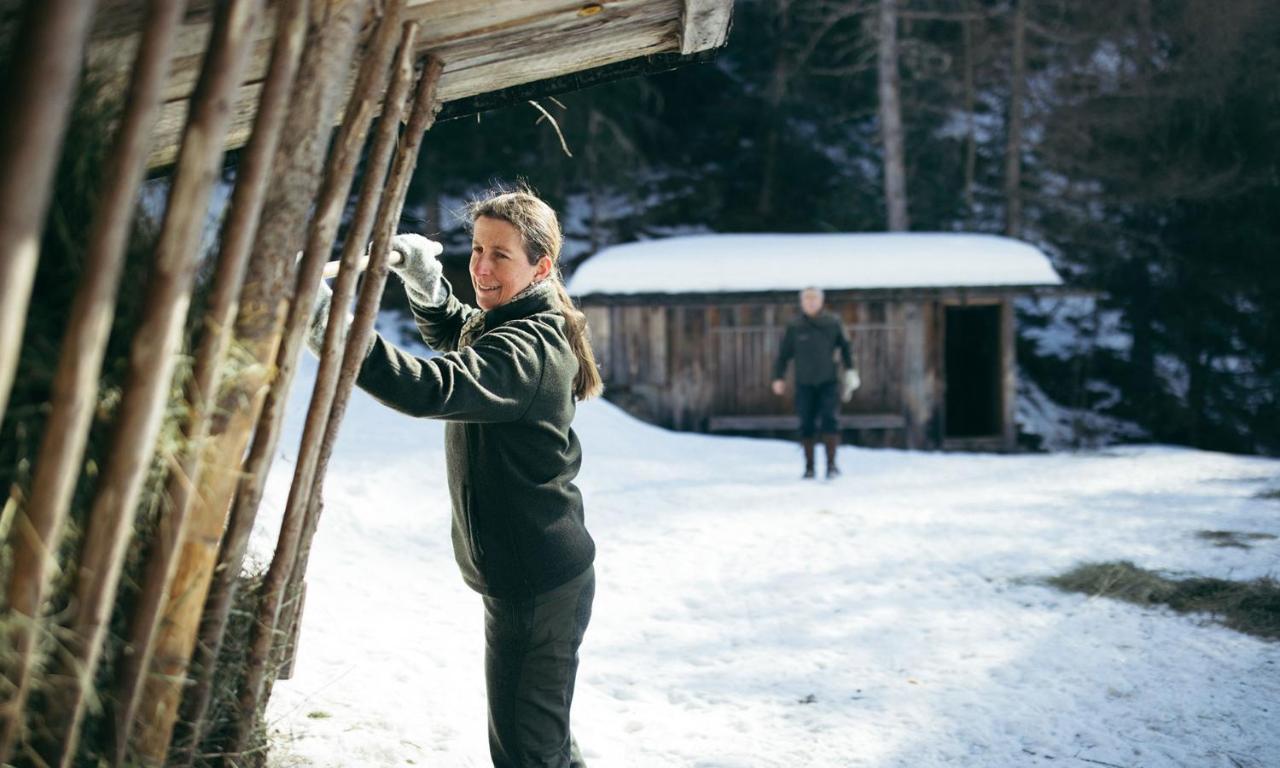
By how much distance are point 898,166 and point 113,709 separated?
65.6 ft

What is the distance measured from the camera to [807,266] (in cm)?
1475

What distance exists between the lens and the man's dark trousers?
33.0 feet

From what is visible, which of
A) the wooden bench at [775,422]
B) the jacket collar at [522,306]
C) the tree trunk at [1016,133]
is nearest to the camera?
the jacket collar at [522,306]

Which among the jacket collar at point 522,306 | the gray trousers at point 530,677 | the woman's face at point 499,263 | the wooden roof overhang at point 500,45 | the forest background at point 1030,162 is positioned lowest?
the gray trousers at point 530,677

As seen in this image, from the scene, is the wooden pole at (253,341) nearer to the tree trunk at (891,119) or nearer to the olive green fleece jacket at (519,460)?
the olive green fleece jacket at (519,460)

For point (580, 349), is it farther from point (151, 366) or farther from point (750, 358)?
point (750, 358)

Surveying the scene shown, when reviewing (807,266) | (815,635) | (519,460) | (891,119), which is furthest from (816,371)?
(891,119)

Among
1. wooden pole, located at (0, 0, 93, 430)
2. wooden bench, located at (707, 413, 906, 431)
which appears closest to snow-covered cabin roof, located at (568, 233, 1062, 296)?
wooden bench, located at (707, 413, 906, 431)

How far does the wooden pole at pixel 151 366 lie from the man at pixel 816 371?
870 cm

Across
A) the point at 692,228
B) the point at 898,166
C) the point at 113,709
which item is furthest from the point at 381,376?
the point at 692,228

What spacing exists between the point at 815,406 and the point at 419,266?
764cm

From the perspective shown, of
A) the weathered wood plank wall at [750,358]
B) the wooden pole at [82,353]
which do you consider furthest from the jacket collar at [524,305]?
the weathered wood plank wall at [750,358]

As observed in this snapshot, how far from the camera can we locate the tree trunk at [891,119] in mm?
19844

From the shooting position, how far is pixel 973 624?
525cm
